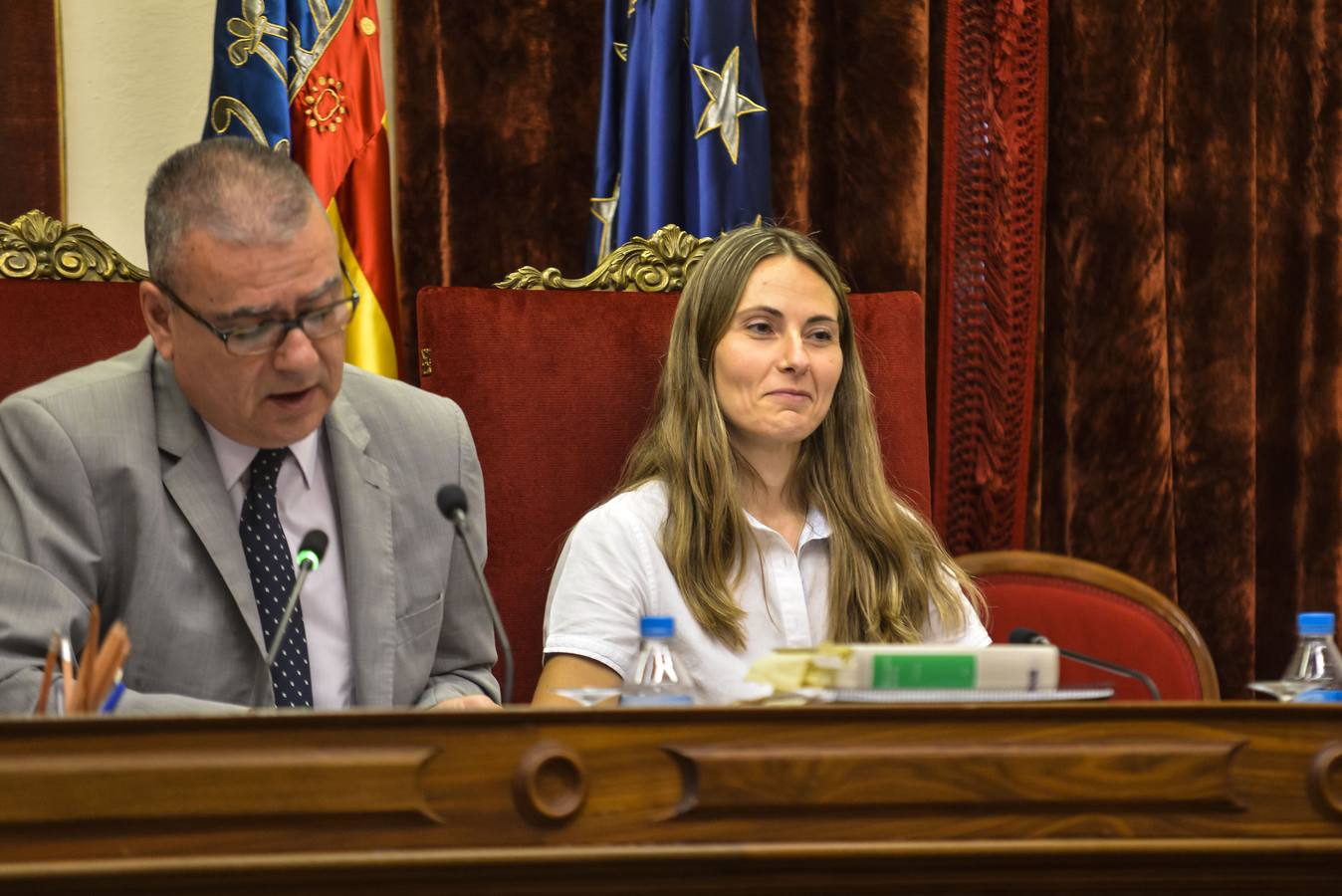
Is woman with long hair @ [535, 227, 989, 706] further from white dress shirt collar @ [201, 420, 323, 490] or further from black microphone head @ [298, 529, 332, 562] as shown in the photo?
black microphone head @ [298, 529, 332, 562]

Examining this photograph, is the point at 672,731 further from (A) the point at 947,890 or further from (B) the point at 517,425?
(B) the point at 517,425

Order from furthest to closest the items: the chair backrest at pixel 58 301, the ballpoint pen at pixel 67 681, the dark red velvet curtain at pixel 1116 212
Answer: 1. the dark red velvet curtain at pixel 1116 212
2. the chair backrest at pixel 58 301
3. the ballpoint pen at pixel 67 681

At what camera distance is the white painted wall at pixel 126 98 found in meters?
2.84

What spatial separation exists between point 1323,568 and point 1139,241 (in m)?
0.80

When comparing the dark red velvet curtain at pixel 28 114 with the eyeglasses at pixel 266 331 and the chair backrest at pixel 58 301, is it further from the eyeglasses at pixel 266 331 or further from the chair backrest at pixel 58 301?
the eyeglasses at pixel 266 331

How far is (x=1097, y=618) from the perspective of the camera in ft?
8.04

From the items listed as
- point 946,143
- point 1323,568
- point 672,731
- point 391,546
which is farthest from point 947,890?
point 1323,568

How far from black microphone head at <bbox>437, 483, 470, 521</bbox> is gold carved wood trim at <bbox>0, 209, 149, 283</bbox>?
0.91 m

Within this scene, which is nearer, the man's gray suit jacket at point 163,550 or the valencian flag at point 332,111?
the man's gray suit jacket at point 163,550

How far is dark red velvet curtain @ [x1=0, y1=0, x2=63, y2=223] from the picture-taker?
260 centimetres

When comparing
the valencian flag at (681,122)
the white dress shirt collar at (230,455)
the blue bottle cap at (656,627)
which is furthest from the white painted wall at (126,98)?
the blue bottle cap at (656,627)

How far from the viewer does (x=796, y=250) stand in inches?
93.6

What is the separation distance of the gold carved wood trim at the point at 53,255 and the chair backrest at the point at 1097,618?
1.42 metres

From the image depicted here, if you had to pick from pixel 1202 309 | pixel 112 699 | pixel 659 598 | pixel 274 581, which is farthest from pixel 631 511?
pixel 1202 309
